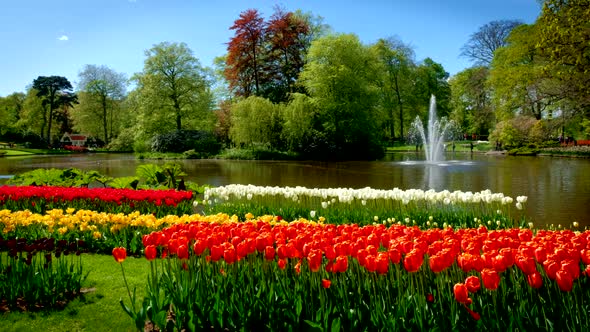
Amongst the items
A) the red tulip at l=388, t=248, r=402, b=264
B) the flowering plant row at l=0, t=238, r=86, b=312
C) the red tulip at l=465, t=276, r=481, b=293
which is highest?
the red tulip at l=388, t=248, r=402, b=264

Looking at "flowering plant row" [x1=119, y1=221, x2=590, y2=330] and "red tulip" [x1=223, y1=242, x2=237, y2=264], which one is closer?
"flowering plant row" [x1=119, y1=221, x2=590, y2=330]

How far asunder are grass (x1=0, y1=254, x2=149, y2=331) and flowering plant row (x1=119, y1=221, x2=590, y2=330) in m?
0.74

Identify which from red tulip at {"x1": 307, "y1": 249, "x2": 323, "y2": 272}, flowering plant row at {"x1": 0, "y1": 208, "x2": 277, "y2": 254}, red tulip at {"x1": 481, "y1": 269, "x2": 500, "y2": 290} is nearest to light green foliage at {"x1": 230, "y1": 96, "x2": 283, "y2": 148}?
flowering plant row at {"x1": 0, "y1": 208, "x2": 277, "y2": 254}

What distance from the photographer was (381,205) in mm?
9727

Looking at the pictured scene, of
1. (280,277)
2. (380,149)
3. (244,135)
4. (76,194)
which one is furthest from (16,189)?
(380,149)

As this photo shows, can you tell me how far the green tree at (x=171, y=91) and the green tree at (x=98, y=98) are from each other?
719 inches

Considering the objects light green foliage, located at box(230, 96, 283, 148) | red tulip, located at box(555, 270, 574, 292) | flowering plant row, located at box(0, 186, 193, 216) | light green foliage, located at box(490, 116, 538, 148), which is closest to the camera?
red tulip, located at box(555, 270, 574, 292)

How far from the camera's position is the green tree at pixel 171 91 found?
4762 centimetres

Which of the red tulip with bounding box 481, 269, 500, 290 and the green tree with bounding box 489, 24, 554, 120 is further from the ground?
the green tree with bounding box 489, 24, 554, 120

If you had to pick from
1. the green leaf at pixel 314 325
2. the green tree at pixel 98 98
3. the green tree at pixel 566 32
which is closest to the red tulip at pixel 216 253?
the green leaf at pixel 314 325

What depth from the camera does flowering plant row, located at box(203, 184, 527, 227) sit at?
8.71 meters

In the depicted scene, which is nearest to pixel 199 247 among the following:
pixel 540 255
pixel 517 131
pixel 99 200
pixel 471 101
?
pixel 540 255

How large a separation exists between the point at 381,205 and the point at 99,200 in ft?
20.0

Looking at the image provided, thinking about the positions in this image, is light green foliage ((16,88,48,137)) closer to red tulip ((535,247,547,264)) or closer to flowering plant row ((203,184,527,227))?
flowering plant row ((203,184,527,227))
